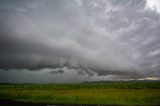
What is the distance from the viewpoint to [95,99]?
52.7 meters

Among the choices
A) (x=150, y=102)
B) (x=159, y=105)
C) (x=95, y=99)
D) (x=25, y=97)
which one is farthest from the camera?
(x=25, y=97)

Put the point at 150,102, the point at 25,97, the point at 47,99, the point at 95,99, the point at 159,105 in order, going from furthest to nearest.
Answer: the point at 25,97 < the point at 47,99 < the point at 95,99 < the point at 150,102 < the point at 159,105

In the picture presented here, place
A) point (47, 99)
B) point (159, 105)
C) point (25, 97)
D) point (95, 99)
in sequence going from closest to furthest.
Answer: point (159, 105)
point (95, 99)
point (47, 99)
point (25, 97)

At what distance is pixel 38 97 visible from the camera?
58.9m

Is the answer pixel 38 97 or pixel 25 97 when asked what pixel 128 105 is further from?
pixel 25 97

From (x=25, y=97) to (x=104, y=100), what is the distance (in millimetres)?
24908

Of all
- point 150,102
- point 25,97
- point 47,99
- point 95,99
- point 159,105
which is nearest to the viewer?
point 159,105

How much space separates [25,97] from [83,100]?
760 inches

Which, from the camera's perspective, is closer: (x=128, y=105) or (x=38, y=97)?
(x=128, y=105)

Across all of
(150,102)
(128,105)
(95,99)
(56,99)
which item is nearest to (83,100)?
(95,99)

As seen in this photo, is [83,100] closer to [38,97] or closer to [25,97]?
[38,97]

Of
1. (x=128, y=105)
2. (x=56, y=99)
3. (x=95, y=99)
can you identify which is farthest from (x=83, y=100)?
(x=128, y=105)

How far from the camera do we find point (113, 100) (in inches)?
2020

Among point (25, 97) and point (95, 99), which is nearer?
point (95, 99)
